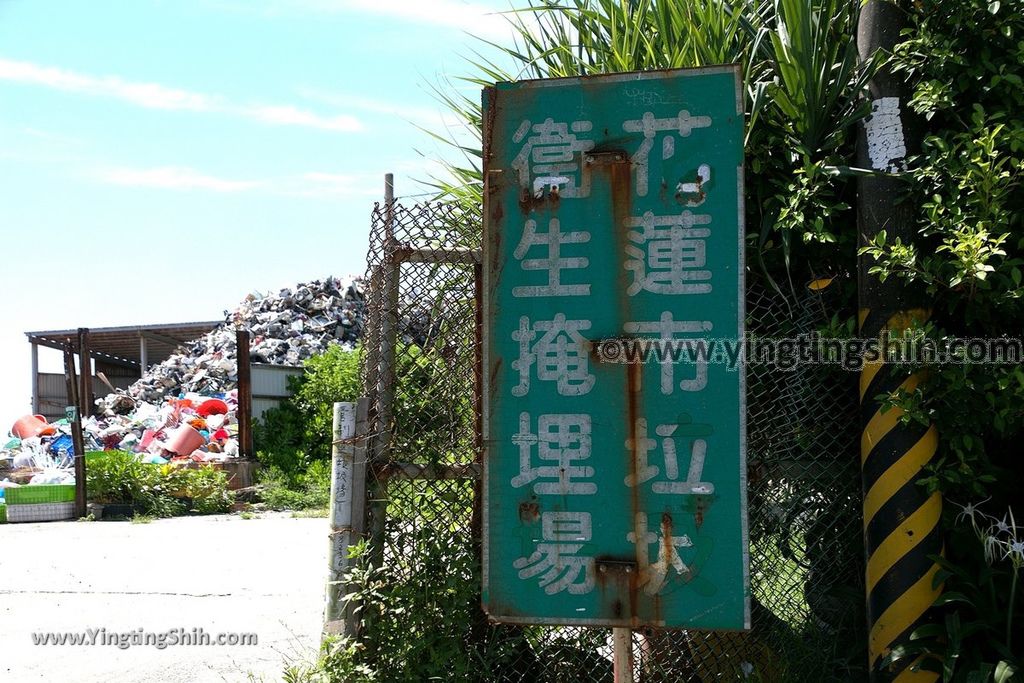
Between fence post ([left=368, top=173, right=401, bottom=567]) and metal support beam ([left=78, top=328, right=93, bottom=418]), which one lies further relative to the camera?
metal support beam ([left=78, top=328, right=93, bottom=418])

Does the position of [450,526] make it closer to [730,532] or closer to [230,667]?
[730,532]

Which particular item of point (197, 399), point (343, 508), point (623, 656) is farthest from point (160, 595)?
point (197, 399)

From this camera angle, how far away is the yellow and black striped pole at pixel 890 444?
3.50 meters

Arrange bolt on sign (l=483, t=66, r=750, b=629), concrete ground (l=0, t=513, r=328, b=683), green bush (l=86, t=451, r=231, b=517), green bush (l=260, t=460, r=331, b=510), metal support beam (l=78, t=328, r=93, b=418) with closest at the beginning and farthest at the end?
bolt on sign (l=483, t=66, r=750, b=629) < concrete ground (l=0, t=513, r=328, b=683) < green bush (l=86, t=451, r=231, b=517) < green bush (l=260, t=460, r=331, b=510) < metal support beam (l=78, t=328, r=93, b=418)

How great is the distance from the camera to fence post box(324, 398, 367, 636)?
12.2 ft

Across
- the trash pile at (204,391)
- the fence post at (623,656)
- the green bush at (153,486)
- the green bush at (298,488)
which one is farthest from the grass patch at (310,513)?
the fence post at (623,656)

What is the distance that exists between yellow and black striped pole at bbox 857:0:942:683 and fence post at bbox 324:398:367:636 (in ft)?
7.02

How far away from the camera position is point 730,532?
3.03m

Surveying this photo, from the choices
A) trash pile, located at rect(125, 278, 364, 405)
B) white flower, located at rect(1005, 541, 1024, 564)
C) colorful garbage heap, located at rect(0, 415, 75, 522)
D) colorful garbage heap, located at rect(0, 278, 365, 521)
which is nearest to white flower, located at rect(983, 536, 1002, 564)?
white flower, located at rect(1005, 541, 1024, 564)

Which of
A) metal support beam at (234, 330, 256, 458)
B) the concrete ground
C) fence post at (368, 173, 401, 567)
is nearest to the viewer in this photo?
fence post at (368, 173, 401, 567)

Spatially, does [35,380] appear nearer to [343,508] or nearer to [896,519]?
[343,508]

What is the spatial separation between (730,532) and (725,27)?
7.68 ft

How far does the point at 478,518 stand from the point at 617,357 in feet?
3.65

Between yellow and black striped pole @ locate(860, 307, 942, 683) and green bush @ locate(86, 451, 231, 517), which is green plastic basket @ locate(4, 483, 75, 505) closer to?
green bush @ locate(86, 451, 231, 517)
